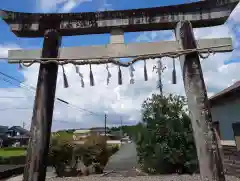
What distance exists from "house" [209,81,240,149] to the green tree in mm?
1956

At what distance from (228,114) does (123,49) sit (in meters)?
6.58

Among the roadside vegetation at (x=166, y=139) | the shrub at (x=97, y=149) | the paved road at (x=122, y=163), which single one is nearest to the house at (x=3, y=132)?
the paved road at (x=122, y=163)

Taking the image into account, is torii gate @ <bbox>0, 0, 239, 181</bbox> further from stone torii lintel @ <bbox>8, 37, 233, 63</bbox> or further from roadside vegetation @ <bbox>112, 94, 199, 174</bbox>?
roadside vegetation @ <bbox>112, 94, 199, 174</bbox>

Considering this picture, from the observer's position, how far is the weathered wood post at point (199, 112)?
385cm

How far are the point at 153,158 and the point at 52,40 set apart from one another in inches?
365

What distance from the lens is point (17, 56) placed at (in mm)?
4719

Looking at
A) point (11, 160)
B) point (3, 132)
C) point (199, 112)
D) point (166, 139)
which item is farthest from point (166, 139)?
point (3, 132)

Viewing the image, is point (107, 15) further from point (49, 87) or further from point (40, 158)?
point (40, 158)

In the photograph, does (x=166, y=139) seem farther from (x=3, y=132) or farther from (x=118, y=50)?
(x=3, y=132)

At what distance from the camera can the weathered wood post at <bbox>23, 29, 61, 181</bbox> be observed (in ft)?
13.4

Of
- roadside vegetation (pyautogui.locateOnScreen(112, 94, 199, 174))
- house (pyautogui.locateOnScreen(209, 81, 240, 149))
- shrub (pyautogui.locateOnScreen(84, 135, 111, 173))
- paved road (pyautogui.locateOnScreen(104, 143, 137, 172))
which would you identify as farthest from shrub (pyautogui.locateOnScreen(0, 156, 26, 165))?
house (pyautogui.locateOnScreen(209, 81, 240, 149))

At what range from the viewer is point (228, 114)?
9.44 meters

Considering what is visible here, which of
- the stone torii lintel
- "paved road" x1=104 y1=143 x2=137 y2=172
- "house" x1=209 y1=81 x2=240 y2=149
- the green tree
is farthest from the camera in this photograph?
"paved road" x1=104 y1=143 x2=137 y2=172

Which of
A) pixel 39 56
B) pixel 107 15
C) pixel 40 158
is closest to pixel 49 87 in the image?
pixel 39 56
